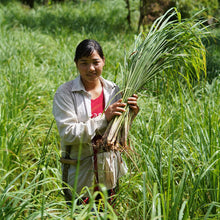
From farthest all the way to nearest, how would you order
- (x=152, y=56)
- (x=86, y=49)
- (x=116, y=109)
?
(x=152, y=56), (x=86, y=49), (x=116, y=109)

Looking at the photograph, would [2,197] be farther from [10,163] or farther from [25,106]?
[25,106]

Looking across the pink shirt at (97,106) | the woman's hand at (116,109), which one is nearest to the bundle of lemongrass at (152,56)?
the woman's hand at (116,109)

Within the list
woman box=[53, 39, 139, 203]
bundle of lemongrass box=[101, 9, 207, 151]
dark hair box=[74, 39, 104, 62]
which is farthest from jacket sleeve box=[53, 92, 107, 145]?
dark hair box=[74, 39, 104, 62]

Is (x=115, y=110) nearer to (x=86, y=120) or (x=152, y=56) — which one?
(x=86, y=120)

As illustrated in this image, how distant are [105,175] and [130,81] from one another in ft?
1.82

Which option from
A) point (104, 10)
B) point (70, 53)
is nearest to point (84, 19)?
point (104, 10)

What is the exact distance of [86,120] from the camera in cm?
171

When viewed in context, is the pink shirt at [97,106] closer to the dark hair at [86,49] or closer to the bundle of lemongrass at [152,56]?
the bundle of lemongrass at [152,56]

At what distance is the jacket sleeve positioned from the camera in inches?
63.0

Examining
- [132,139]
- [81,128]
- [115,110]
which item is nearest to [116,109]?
[115,110]

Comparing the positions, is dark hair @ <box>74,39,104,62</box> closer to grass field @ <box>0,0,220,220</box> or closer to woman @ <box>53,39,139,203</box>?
woman @ <box>53,39,139,203</box>

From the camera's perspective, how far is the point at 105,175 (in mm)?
1712

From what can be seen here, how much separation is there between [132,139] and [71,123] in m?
0.96

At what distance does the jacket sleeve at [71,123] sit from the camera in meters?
1.60
